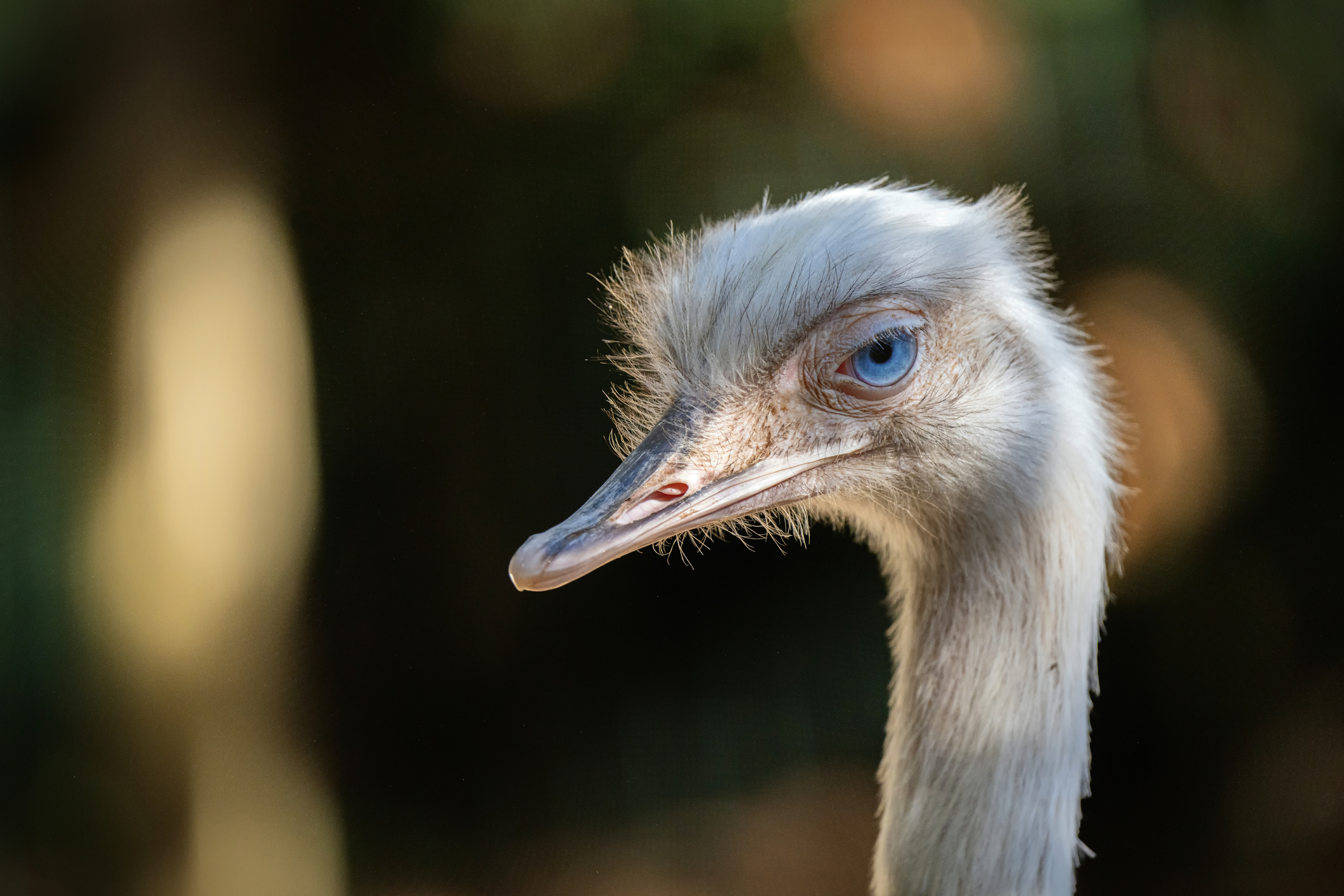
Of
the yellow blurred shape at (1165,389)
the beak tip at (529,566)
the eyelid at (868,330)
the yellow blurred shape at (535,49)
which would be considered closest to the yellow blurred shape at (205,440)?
the yellow blurred shape at (535,49)

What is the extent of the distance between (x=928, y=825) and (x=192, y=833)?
650 mm

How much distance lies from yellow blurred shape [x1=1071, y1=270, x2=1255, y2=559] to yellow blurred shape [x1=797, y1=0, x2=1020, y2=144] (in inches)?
7.8

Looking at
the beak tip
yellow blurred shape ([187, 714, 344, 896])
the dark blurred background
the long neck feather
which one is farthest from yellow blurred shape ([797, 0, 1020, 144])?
yellow blurred shape ([187, 714, 344, 896])

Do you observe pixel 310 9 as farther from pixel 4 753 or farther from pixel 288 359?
pixel 4 753

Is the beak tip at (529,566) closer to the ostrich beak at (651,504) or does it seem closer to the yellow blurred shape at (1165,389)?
the ostrich beak at (651,504)

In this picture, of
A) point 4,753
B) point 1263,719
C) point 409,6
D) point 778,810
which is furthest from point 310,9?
point 1263,719

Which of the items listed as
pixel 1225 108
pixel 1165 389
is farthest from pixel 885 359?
pixel 1225 108

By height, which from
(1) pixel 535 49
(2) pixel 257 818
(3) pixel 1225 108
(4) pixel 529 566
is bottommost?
(2) pixel 257 818

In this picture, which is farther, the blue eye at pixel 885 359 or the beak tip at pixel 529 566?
the blue eye at pixel 885 359

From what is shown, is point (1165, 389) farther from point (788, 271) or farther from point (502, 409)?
point (502, 409)

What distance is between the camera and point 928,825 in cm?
70

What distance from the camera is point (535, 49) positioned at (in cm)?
82

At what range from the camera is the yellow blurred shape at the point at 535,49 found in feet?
2.68

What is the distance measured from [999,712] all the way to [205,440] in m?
0.74
